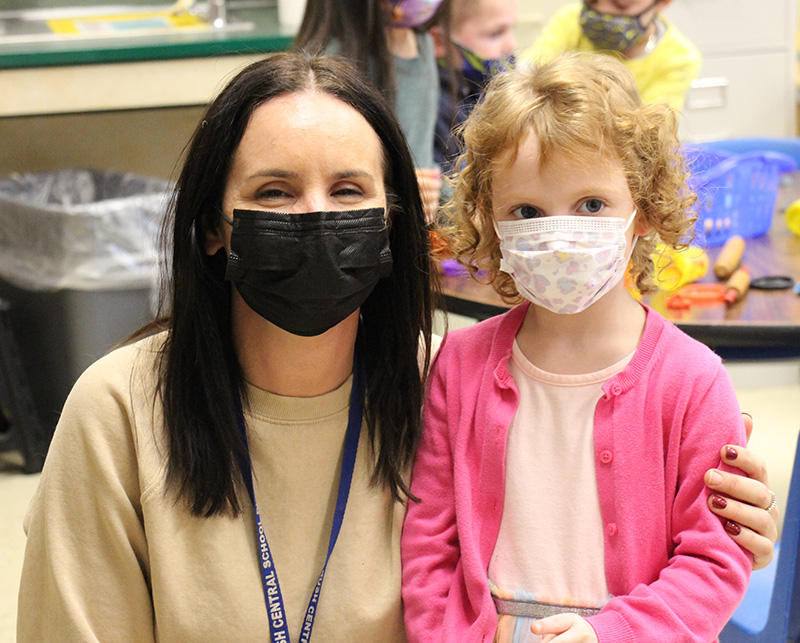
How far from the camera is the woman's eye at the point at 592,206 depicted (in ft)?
3.56

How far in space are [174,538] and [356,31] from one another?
154 cm

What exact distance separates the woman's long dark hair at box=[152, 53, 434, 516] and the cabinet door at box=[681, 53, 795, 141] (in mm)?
3229

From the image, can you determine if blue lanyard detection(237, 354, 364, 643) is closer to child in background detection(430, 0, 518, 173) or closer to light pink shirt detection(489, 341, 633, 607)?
light pink shirt detection(489, 341, 633, 607)

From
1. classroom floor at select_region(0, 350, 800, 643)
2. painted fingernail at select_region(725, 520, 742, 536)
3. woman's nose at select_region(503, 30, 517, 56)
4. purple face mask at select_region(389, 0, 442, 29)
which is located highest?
purple face mask at select_region(389, 0, 442, 29)

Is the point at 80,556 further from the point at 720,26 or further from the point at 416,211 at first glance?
the point at 720,26

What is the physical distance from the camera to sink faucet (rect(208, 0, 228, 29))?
375cm

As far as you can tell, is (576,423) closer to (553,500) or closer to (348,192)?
(553,500)

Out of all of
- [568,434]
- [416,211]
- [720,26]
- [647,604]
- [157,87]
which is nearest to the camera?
[647,604]

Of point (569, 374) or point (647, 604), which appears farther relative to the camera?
point (569, 374)

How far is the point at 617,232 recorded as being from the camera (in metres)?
1.08

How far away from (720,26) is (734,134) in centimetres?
48

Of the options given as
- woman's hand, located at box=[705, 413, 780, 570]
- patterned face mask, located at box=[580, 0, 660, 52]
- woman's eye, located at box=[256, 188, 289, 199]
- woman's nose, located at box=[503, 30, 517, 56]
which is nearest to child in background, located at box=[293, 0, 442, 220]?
woman's nose, located at box=[503, 30, 517, 56]

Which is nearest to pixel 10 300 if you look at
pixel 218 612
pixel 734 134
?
pixel 218 612

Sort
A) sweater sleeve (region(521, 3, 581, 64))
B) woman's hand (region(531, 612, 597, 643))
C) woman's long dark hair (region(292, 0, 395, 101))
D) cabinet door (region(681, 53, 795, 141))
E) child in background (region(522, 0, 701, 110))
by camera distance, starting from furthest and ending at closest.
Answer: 1. cabinet door (region(681, 53, 795, 141))
2. sweater sleeve (region(521, 3, 581, 64))
3. child in background (region(522, 0, 701, 110))
4. woman's long dark hair (region(292, 0, 395, 101))
5. woman's hand (region(531, 612, 597, 643))
